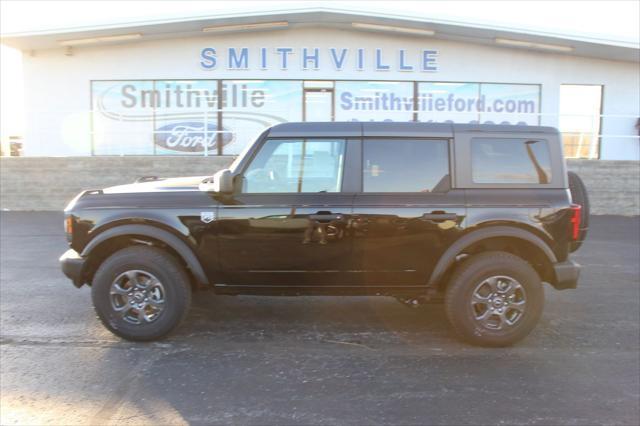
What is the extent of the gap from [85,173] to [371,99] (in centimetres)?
829

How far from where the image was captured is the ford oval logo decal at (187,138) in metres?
15.4

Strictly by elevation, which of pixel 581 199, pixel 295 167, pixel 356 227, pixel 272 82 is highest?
pixel 272 82

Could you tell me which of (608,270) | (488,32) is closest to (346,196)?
(608,270)

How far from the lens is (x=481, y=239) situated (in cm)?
420

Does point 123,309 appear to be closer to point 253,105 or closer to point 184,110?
point 253,105

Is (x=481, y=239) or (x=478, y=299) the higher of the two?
(x=481, y=239)

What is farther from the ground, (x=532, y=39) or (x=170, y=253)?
(x=532, y=39)

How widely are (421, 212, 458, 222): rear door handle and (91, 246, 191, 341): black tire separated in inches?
81.9

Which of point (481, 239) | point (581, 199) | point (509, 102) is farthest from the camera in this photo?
point (509, 102)

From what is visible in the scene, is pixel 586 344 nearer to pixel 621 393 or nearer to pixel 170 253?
pixel 621 393

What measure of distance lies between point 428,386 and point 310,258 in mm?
1353

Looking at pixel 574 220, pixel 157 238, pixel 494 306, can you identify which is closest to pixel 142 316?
pixel 157 238

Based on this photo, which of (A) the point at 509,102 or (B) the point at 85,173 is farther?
(A) the point at 509,102

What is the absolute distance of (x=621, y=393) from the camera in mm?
3467
